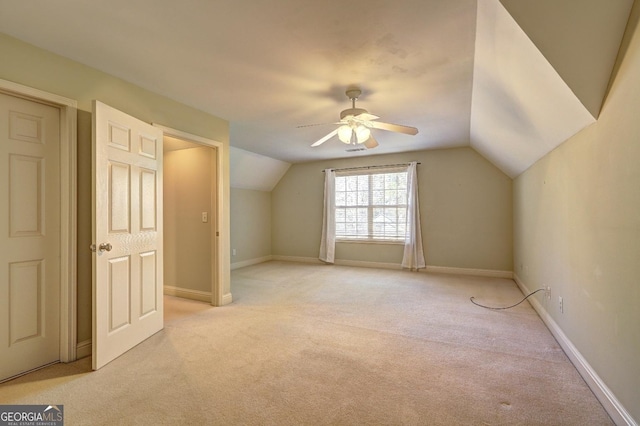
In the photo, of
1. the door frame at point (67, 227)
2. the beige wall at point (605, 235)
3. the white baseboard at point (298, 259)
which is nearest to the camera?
the beige wall at point (605, 235)

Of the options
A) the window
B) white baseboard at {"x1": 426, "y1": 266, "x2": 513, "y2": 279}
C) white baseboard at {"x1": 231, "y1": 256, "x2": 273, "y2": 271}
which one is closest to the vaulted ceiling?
white baseboard at {"x1": 426, "y1": 266, "x2": 513, "y2": 279}

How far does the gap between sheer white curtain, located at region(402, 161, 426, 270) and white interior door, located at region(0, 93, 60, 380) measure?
4959mm

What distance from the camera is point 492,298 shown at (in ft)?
12.4

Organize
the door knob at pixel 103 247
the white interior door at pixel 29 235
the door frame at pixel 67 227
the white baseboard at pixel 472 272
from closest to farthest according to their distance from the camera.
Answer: the white interior door at pixel 29 235 < the door knob at pixel 103 247 < the door frame at pixel 67 227 < the white baseboard at pixel 472 272

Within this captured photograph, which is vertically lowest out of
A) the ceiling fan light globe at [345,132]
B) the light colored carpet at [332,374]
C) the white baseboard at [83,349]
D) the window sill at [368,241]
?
the light colored carpet at [332,374]

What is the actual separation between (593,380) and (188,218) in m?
4.20

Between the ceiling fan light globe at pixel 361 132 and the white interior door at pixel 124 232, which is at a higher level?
the ceiling fan light globe at pixel 361 132

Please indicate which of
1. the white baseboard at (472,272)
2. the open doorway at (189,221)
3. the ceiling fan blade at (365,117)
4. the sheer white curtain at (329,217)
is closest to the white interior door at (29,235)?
the open doorway at (189,221)

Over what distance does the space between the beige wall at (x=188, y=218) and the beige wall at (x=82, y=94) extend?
95 cm

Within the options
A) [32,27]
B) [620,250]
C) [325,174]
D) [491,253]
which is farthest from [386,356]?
[325,174]

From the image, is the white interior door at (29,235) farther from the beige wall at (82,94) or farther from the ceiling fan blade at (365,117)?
the ceiling fan blade at (365,117)

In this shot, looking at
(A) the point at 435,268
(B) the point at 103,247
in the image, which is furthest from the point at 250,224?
(B) the point at 103,247

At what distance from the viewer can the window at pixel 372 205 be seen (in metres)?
5.79

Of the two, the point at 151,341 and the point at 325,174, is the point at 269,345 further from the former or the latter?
the point at 325,174
